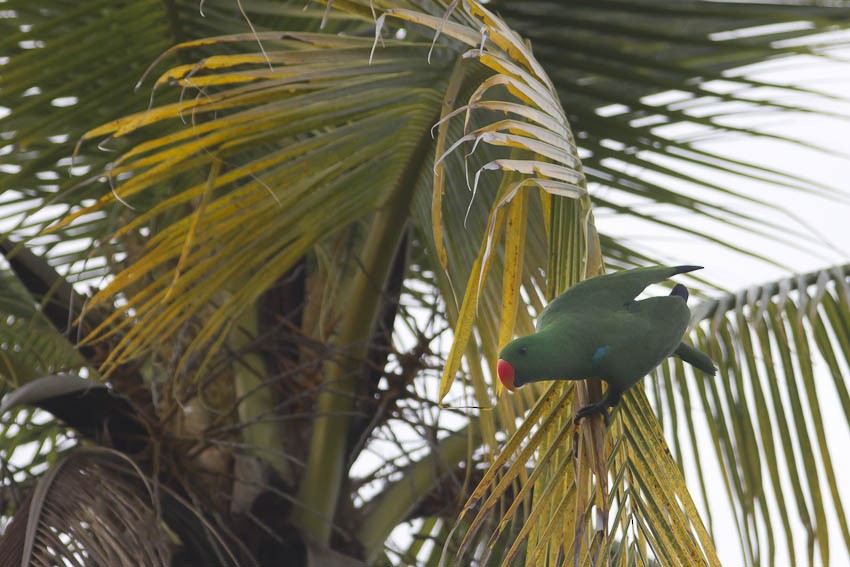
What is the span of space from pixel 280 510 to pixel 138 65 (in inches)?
24.3

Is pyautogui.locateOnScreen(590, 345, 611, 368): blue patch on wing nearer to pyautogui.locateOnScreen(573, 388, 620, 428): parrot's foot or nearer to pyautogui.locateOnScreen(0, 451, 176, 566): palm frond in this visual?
pyautogui.locateOnScreen(573, 388, 620, 428): parrot's foot

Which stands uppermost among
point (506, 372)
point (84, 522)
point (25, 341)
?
point (25, 341)

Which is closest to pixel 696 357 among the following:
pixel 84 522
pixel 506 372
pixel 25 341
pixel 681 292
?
pixel 681 292

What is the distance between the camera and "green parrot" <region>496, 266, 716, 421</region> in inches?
18.6

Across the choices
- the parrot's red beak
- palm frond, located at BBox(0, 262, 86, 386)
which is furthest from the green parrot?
palm frond, located at BBox(0, 262, 86, 386)

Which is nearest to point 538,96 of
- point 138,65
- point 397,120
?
point 397,120

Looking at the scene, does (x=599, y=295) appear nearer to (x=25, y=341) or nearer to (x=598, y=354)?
(x=598, y=354)

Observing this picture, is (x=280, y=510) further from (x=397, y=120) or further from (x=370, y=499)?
(x=397, y=120)

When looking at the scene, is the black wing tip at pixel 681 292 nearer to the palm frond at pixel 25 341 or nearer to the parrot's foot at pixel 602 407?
the parrot's foot at pixel 602 407

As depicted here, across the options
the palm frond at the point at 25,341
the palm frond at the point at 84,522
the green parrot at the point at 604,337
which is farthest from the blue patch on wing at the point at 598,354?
the palm frond at the point at 25,341

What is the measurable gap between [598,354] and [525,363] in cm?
5

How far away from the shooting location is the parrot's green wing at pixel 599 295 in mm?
513

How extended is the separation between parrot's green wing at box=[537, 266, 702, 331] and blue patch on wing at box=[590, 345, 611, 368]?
3 cm

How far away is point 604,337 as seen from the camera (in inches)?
19.4
